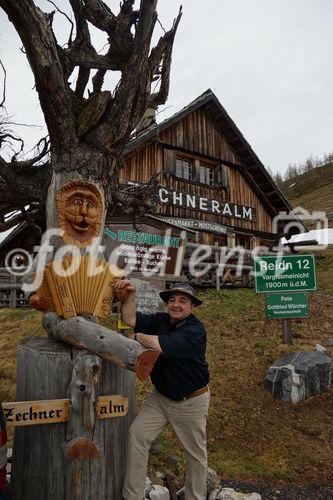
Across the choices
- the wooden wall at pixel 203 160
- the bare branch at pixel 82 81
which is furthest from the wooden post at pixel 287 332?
the wooden wall at pixel 203 160

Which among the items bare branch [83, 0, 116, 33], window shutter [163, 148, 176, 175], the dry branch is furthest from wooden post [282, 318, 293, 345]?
window shutter [163, 148, 176, 175]

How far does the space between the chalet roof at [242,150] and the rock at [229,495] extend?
12.6m

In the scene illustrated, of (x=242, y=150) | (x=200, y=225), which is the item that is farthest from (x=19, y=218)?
(x=242, y=150)

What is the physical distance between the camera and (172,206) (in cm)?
1465

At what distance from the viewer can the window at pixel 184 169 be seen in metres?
15.6

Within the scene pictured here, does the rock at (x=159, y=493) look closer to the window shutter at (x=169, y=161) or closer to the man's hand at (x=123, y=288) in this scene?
the man's hand at (x=123, y=288)

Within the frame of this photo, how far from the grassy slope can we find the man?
3.69ft

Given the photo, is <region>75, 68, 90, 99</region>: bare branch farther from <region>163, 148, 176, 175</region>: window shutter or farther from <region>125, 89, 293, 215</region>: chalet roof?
<region>125, 89, 293, 215</region>: chalet roof

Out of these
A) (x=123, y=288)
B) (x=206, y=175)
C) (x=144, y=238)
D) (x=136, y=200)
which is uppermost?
(x=206, y=175)

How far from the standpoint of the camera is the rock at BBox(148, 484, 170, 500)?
12.4 feet

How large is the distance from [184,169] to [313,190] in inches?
1301

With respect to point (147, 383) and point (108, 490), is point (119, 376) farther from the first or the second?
point (147, 383)

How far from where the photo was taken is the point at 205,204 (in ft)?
51.6

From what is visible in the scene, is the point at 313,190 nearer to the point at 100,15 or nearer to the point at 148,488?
the point at 100,15
